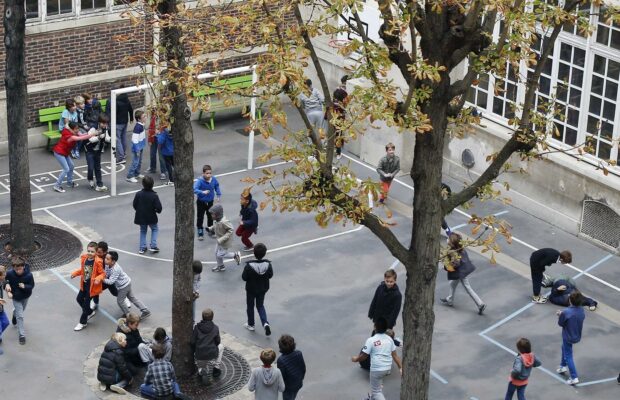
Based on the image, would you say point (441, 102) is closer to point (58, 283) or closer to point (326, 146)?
point (326, 146)

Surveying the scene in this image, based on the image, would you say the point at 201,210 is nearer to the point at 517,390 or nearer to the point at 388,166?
the point at 388,166

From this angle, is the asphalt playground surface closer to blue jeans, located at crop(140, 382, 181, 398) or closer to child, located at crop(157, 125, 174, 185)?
child, located at crop(157, 125, 174, 185)

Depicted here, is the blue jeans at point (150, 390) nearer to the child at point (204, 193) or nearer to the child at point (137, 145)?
the child at point (204, 193)

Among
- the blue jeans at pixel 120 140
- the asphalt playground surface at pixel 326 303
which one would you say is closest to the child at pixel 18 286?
the asphalt playground surface at pixel 326 303

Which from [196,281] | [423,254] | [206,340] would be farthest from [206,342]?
[423,254]

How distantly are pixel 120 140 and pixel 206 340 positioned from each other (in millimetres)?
9480

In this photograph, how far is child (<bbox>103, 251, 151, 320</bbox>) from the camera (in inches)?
832

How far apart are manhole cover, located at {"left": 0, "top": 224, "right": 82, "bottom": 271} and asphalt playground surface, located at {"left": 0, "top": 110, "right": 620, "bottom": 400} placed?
1.05 feet

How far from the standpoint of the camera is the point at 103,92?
29.6 m

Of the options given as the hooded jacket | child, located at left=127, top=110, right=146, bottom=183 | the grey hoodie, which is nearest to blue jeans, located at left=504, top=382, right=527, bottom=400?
the hooded jacket

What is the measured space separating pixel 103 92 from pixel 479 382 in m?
12.8

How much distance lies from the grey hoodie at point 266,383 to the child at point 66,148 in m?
9.83

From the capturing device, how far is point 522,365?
62.6 feet

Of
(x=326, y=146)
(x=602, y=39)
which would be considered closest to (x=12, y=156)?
(x=326, y=146)
